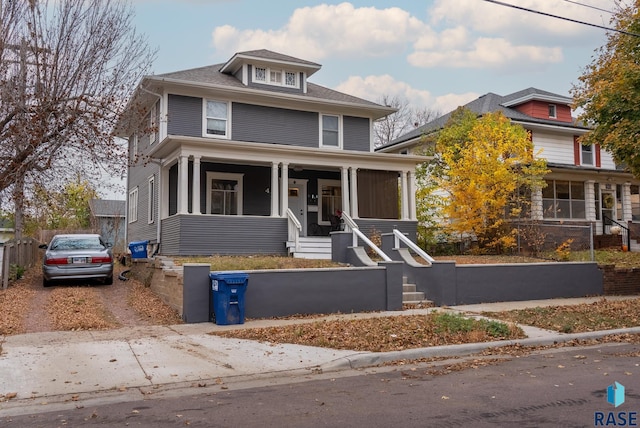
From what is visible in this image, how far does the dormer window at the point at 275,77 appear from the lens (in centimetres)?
2203

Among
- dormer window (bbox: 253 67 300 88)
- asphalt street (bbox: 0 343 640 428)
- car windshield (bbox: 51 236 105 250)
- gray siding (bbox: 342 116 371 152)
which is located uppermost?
dormer window (bbox: 253 67 300 88)

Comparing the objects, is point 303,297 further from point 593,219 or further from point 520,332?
→ point 593,219

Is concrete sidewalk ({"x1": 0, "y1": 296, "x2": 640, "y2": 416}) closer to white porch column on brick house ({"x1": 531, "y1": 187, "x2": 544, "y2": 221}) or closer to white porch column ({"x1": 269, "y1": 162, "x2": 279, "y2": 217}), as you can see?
white porch column ({"x1": 269, "y1": 162, "x2": 279, "y2": 217})

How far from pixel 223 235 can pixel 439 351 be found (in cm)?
1079

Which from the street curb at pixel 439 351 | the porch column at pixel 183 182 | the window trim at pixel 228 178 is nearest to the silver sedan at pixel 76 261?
the porch column at pixel 183 182

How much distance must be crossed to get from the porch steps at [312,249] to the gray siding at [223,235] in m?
0.61

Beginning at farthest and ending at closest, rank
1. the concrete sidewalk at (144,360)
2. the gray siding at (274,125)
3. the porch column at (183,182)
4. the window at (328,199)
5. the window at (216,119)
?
the window at (328,199) → the gray siding at (274,125) → the window at (216,119) → the porch column at (183,182) → the concrete sidewalk at (144,360)

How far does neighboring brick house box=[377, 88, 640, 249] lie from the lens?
27969 mm

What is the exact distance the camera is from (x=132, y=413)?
561 centimetres

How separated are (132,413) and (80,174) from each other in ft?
37.1

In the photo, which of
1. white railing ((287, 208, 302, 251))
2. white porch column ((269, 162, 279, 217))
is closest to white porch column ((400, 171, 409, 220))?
white railing ((287, 208, 302, 251))

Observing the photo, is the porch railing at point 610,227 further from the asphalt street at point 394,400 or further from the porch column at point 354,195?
the asphalt street at point 394,400

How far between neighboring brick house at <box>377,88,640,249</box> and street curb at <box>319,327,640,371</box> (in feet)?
58.4

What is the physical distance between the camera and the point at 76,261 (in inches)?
593
